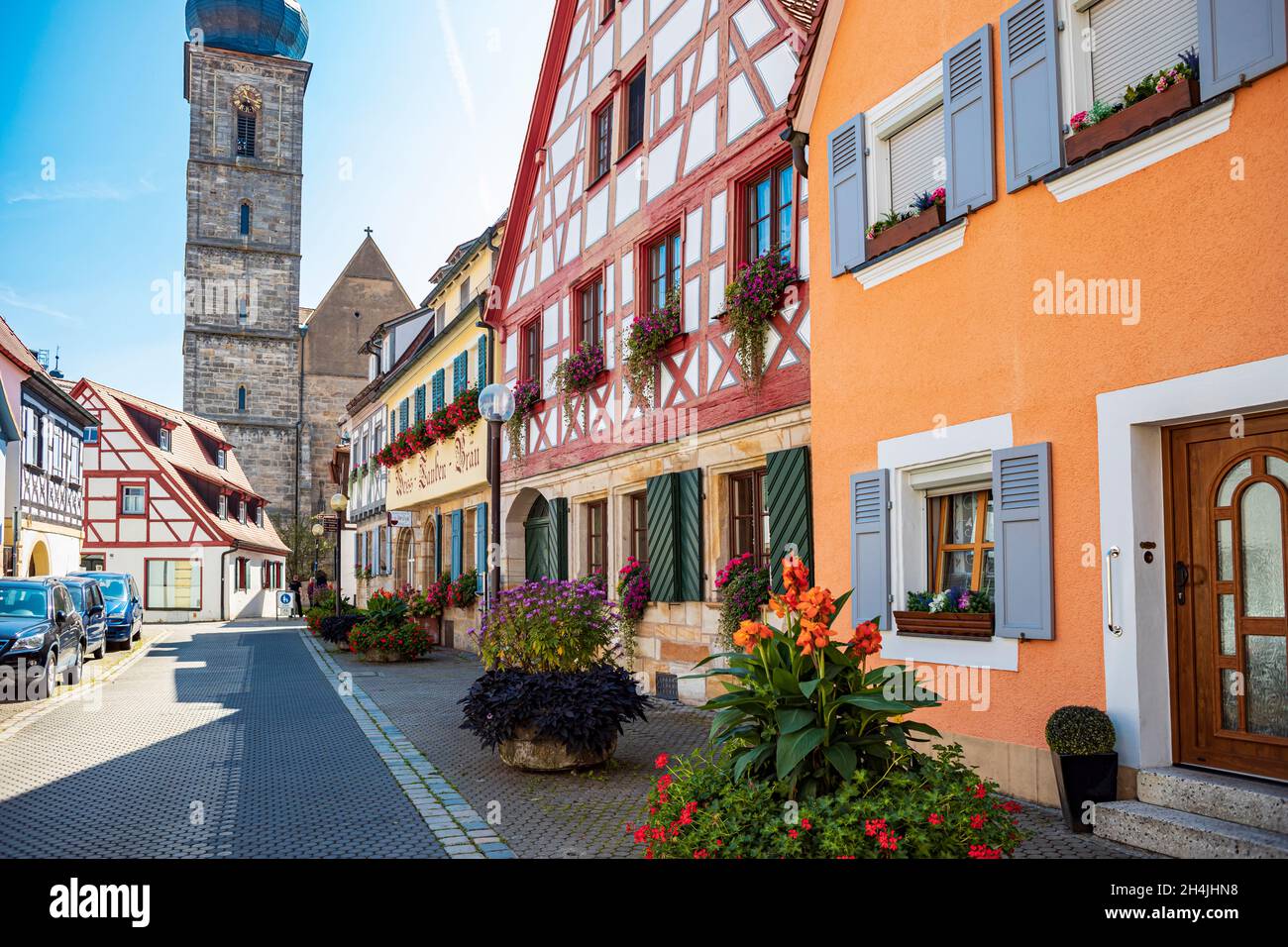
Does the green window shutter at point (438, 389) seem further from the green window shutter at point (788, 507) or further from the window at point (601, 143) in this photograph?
the green window shutter at point (788, 507)

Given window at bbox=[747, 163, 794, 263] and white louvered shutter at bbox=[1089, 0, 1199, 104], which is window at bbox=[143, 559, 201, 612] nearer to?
window at bbox=[747, 163, 794, 263]

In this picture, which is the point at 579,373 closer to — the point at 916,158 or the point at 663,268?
the point at 663,268

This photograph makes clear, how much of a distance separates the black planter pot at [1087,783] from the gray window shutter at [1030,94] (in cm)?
336

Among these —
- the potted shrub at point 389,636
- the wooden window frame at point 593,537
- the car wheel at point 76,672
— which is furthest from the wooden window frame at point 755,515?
the car wheel at point 76,672

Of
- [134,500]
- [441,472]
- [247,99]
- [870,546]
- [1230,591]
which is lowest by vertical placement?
[1230,591]

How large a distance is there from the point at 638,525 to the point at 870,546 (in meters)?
5.92

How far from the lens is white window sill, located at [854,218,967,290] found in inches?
299

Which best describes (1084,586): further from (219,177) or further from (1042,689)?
(219,177)

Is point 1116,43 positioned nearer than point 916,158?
Yes

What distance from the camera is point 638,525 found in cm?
1405

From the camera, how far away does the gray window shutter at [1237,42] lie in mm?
5270

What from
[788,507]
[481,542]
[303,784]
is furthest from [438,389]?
[303,784]

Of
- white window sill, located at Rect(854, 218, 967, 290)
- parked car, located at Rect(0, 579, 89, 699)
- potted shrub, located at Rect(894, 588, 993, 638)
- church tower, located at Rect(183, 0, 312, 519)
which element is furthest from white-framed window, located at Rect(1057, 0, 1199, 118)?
church tower, located at Rect(183, 0, 312, 519)

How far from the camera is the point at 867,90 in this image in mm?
8711
